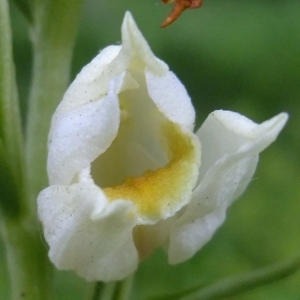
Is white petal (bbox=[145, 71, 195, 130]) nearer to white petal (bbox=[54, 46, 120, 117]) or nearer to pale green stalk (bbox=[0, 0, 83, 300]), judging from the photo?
white petal (bbox=[54, 46, 120, 117])

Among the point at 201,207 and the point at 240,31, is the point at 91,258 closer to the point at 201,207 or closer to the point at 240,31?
the point at 201,207

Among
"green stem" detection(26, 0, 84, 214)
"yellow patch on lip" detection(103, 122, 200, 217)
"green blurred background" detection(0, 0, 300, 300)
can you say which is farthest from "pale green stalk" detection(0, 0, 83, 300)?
"green blurred background" detection(0, 0, 300, 300)

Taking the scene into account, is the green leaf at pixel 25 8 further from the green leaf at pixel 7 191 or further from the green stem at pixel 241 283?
the green stem at pixel 241 283

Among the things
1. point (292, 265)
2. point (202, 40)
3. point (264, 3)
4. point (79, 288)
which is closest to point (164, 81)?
point (292, 265)

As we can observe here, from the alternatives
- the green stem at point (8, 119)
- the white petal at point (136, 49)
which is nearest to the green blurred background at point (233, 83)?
the green stem at point (8, 119)

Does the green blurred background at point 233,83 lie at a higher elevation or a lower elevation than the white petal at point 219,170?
lower

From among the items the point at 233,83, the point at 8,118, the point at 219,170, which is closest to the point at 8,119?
the point at 8,118
